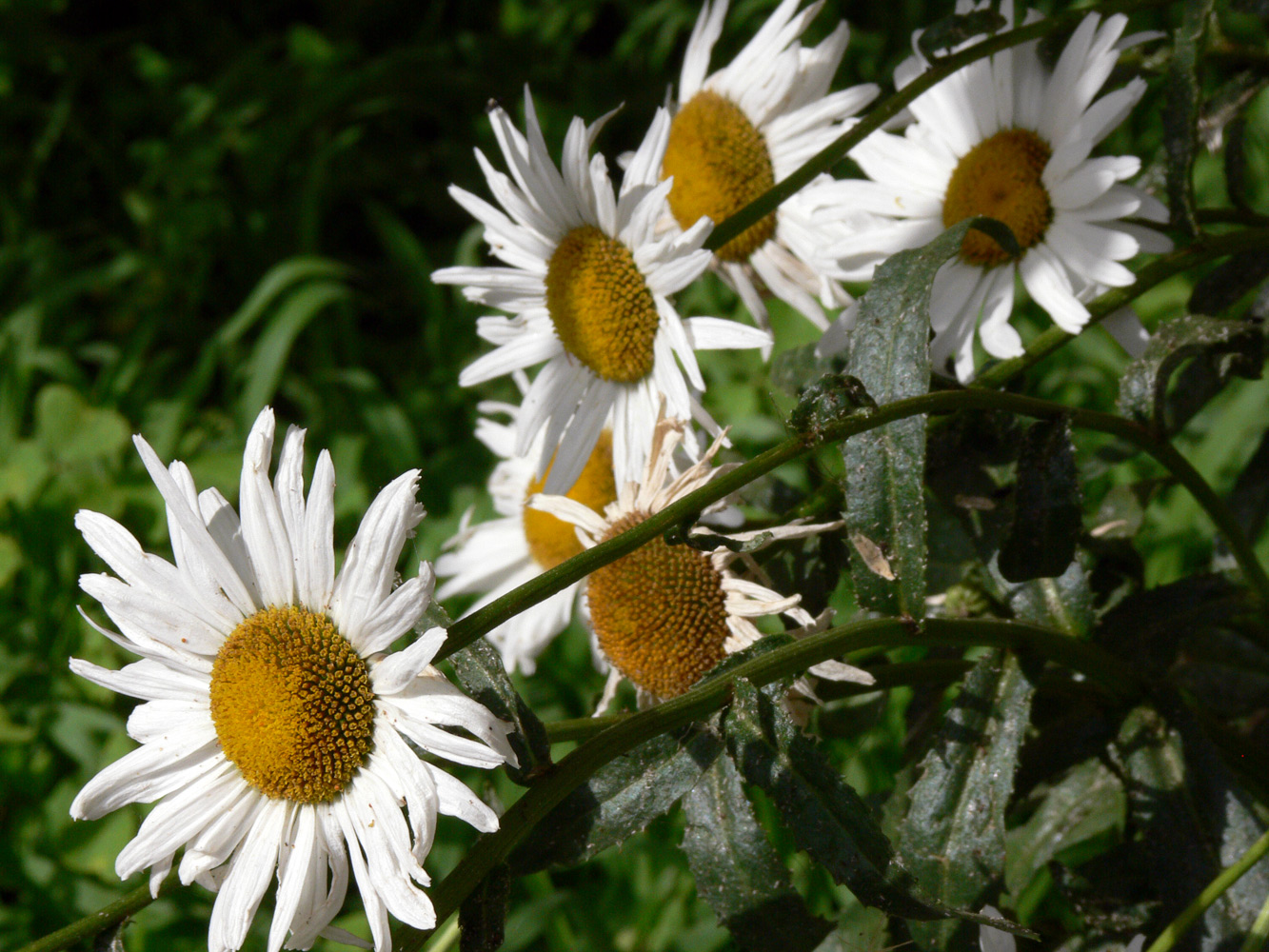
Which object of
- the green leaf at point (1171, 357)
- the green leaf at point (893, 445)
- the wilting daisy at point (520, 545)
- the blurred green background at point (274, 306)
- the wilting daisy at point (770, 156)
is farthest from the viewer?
the blurred green background at point (274, 306)

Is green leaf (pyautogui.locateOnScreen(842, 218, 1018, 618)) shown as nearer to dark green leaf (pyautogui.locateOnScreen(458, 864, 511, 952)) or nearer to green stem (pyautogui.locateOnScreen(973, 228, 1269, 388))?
green stem (pyautogui.locateOnScreen(973, 228, 1269, 388))

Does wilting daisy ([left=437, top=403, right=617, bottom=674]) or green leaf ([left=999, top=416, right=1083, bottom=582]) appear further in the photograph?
wilting daisy ([left=437, top=403, right=617, bottom=674])

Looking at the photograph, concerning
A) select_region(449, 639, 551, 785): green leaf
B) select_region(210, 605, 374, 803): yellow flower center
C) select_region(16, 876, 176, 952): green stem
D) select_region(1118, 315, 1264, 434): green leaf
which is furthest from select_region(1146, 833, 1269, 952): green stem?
select_region(16, 876, 176, 952): green stem

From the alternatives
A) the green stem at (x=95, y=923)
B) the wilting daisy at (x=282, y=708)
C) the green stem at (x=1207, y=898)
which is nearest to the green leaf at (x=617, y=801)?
the wilting daisy at (x=282, y=708)

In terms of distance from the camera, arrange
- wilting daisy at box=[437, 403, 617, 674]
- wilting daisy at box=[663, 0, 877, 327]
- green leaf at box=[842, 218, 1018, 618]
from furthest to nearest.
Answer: wilting daisy at box=[437, 403, 617, 674], wilting daisy at box=[663, 0, 877, 327], green leaf at box=[842, 218, 1018, 618]

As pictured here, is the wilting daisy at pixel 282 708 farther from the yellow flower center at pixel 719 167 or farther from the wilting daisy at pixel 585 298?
the yellow flower center at pixel 719 167

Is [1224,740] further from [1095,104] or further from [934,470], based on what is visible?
[1095,104]

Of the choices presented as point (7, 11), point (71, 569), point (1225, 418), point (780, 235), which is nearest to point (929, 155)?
point (780, 235)
